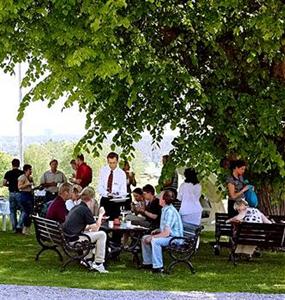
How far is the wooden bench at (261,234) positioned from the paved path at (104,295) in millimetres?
2169

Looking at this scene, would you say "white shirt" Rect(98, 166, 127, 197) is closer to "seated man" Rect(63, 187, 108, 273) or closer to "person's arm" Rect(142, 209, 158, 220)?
"person's arm" Rect(142, 209, 158, 220)

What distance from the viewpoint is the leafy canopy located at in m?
9.02

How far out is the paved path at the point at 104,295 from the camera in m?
7.60

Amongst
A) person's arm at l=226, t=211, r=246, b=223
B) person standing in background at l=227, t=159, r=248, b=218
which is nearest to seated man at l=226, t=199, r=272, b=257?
person's arm at l=226, t=211, r=246, b=223

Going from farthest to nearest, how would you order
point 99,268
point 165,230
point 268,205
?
point 268,205
point 99,268
point 165,230

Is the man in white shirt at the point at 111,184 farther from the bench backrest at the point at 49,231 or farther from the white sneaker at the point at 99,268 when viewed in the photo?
the white sneaker at the point at 99,268

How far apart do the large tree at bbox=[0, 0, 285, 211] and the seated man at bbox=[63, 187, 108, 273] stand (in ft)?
5.14

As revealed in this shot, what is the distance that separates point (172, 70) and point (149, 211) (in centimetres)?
219

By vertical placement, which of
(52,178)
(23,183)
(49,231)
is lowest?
(49,231)

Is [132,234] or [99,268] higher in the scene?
[132,234]

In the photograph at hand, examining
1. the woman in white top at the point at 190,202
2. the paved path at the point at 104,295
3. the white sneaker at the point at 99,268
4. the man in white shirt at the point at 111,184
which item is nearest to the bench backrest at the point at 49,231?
the white sneaker at the point at 99,268

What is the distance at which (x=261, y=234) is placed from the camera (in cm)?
1010

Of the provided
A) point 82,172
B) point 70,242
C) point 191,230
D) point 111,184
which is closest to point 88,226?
point 70,242

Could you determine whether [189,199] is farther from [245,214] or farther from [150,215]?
[245,214]
